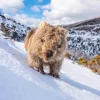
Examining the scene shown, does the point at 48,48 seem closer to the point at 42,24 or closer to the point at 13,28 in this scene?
the point at 42,24

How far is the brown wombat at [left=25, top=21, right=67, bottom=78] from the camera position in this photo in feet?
19.9

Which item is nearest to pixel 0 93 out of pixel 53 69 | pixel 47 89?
pixel 47 89

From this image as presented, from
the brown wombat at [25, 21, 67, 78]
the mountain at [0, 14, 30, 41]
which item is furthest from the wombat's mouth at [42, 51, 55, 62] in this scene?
the mountain at [0, 14, 30, 41]

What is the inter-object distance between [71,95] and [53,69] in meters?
1.97

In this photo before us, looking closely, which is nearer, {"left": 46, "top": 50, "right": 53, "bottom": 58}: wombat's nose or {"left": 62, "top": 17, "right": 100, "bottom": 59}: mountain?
{"left": 46, "top": 50, "right": 53, "bottom": 58}: wombat's nose

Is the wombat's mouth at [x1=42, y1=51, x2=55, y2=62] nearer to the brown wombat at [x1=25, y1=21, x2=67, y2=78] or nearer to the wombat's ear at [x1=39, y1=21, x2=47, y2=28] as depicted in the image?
the brown wombat at [x1=25, y1=21, x2=67, y2=78]

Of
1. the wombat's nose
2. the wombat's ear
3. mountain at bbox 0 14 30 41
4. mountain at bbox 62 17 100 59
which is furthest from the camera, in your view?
mountain at bbox 62 17 100 59

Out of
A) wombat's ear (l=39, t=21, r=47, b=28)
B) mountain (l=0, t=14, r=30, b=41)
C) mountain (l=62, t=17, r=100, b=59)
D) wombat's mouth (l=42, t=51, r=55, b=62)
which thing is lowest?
mountain (l=62, t=17, r=100, b=59)

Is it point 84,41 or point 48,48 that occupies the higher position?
point 48,48

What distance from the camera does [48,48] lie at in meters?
6.00

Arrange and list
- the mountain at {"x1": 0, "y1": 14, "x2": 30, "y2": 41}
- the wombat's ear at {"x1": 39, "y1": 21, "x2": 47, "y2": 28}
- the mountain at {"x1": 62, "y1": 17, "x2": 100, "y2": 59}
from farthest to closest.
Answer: the mountain at {"x1": 62, "y1": 17, "x2": 100, "y2": 59}
the mountain at {"x1": 0, "y1": 14, "x2": 30, "y2": 41}
the wombat's ear at {"x1": 39, "y1": 21, "x2": 47, "y2": 28}

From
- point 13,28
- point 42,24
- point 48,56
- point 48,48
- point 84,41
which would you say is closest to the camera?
point 48,48

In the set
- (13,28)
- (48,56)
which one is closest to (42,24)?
(48,56)

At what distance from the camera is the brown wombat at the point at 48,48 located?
6.07 meters
